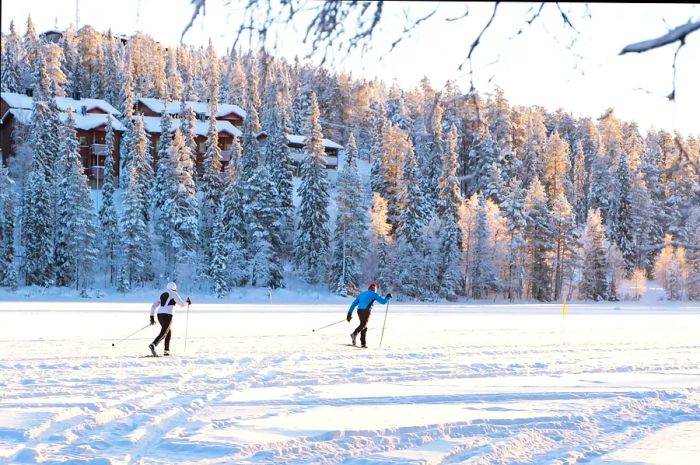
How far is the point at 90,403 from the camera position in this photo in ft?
34.2

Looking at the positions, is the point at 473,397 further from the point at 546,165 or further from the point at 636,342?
the point at 546,165

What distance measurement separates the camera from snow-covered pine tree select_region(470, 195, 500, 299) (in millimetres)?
64750

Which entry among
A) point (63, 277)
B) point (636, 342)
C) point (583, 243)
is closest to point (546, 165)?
point (583, 243)

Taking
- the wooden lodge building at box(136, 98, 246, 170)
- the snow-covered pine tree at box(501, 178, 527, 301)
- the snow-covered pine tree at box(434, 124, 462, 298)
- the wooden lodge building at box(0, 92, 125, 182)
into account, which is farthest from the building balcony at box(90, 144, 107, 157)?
the snow-covered pine tree at box(501, 178, 527, 301)

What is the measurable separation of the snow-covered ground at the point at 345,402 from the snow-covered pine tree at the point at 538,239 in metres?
48.2

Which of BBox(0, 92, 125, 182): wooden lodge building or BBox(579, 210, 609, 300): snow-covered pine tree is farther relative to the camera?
BBox(0, 92, 125, 182): wooden lodge building

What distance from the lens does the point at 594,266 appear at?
228 feet

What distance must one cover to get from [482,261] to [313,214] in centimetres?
1408

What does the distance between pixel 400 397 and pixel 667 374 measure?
631cm

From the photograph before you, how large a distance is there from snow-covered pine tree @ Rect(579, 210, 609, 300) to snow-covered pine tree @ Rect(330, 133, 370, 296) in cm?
2025

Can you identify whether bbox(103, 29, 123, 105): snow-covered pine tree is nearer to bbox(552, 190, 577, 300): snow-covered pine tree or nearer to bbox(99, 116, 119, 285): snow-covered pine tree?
bbox(99, 116, 119, 285): snow-covered pine tree

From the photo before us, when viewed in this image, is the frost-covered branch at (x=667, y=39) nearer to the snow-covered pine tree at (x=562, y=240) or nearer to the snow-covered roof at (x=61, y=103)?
the snow-covered pine tree at (x=562, y=240)

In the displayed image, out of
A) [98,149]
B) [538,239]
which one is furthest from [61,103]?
[538,239]

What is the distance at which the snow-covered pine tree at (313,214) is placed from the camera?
204 feet
